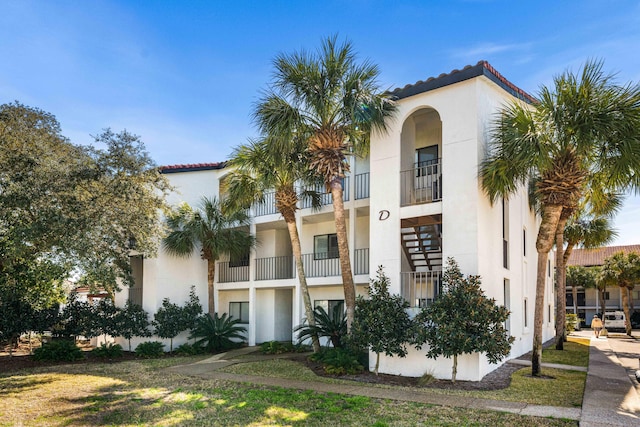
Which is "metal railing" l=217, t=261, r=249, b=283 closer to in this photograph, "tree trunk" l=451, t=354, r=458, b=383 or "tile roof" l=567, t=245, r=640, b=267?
"tree trunk" l=451, t=354, r=458, b=383

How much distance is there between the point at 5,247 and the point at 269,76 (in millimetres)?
9239

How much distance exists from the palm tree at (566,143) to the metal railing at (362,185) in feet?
19.4

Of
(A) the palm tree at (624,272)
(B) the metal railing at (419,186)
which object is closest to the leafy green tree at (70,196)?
(B) the metal railing at (419,186)

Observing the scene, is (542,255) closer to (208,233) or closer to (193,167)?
(208,233)

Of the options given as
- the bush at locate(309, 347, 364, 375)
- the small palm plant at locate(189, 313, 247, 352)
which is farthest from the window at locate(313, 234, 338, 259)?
the bush at locate(309, 347, 364, 375)

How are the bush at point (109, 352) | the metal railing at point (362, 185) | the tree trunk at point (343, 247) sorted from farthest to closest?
the bush at point (109, 352), the metal railing at point (362, 185), the tree trunk at point (343, 247)

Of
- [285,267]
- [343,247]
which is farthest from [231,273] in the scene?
[343,247]

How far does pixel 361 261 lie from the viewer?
19344 millimetres

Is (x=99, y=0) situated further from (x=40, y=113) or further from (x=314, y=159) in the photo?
(x=314, y=159)

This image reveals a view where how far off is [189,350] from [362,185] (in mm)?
9413

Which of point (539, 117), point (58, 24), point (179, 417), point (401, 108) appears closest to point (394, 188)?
point (401, 108)

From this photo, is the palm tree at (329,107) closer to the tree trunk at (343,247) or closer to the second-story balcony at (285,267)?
the tree trunk at (343,247)

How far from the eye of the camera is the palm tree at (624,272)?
3258 cm

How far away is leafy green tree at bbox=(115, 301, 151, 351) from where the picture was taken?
20922mm
